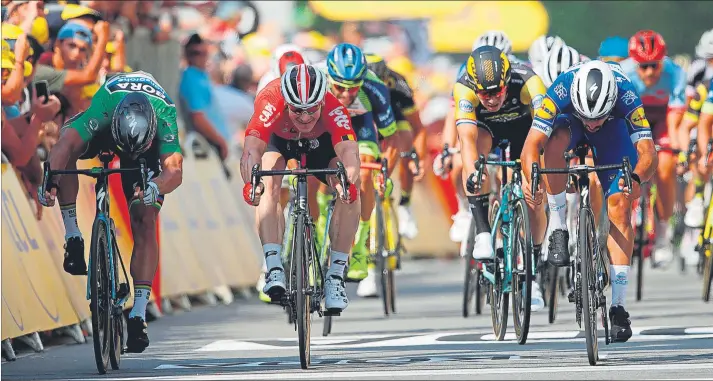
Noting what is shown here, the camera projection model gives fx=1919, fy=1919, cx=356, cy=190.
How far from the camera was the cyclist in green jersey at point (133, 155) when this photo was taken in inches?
459

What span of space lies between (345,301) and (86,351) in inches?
83.5

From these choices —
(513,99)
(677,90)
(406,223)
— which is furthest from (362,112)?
(677,90)

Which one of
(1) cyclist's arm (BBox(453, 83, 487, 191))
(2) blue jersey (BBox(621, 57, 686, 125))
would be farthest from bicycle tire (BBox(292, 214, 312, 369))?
(2) blue jersey (BBox(621, 57, 686, 125))

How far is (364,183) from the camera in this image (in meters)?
15.6

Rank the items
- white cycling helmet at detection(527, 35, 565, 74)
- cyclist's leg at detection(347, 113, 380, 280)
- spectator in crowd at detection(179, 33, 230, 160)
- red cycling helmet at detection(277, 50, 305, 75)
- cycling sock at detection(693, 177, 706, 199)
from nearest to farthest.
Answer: cyclist's leg at detection(347, 113, 380, 280), red cycling helmet at detection(277, 50, 305, 75), white cycling helmet at detection(527, 35, 565, 74), spectator in crowd at detection(179, 33, 230, 160), cycling sock at detection(693, 177, 706, 199)

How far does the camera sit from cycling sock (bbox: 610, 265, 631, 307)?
12156mm

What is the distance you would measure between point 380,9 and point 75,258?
44.1 meters

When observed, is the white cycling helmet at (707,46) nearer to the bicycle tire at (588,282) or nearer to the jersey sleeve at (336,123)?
the jersey sleeve at (336,123)

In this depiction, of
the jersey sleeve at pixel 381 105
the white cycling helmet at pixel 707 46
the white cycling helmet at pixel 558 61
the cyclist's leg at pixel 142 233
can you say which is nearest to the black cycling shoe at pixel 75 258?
the cyclist's leg at pixel 142 233

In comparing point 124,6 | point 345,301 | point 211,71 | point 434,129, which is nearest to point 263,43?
point 434,129

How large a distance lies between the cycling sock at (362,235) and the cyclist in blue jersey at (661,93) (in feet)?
12.5

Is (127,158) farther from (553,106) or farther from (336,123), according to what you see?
(553,106)

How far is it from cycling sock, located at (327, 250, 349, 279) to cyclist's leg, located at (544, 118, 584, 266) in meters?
1.33

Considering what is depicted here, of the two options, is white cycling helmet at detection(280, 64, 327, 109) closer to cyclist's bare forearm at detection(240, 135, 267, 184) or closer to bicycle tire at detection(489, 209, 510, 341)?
cyclist's bare forearm at detection(240, 135, 267, 184)
